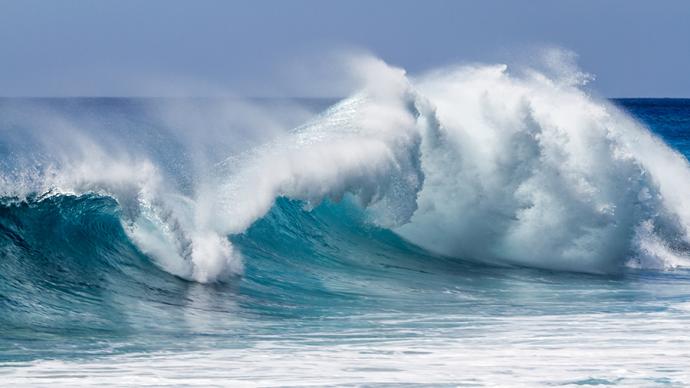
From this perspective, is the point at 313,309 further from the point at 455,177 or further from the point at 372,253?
the point at 455,177

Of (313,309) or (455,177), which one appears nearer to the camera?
(313,309)

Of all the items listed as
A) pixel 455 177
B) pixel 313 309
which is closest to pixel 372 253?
pixel 455 177

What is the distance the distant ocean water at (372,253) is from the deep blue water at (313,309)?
0.11 feet

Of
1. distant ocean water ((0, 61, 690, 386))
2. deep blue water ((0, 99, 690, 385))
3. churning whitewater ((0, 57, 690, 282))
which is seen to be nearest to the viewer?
deep blue water ((0, 99, 690, 385))

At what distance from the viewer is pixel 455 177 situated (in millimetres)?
16906

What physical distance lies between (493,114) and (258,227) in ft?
14.2

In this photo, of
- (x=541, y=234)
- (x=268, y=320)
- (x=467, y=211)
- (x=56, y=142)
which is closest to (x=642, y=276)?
(x=541, y=234)

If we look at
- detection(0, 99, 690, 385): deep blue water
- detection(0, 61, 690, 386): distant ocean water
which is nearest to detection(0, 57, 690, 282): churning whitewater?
detection(0, 61, 690, 386): distant ocean water

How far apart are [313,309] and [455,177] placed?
588cm

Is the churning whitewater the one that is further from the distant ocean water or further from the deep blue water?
the deep blue water

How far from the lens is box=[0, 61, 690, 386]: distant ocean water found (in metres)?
8.74

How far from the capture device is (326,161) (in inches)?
600

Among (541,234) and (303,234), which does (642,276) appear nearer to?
(541,234)

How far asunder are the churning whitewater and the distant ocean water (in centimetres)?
4
